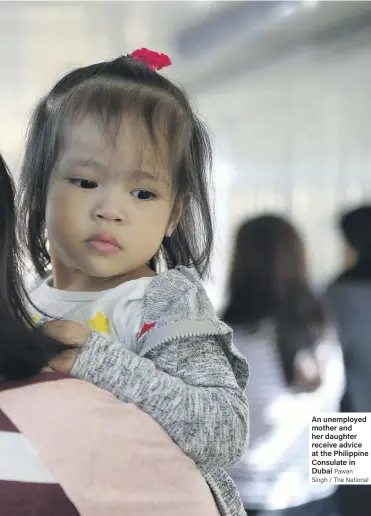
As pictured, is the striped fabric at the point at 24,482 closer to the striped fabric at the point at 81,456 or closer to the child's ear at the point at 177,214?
the striped fabric at the point at 81,456

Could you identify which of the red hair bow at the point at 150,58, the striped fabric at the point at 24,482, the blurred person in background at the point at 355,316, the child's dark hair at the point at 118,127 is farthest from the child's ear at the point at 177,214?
the striped fabric at the point at 24,482

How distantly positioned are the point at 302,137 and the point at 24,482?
2.68 ft

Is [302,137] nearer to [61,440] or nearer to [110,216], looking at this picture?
[110,216]

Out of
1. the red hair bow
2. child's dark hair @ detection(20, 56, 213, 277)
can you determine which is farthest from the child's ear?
the red hair bow

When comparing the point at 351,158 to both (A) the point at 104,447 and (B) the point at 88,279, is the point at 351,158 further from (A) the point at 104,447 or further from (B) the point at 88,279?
(A) the point at 104,447

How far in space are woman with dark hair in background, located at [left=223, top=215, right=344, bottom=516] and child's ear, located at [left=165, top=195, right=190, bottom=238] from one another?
0.19 metres

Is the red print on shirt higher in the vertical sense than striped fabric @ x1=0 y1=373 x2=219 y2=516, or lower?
higher

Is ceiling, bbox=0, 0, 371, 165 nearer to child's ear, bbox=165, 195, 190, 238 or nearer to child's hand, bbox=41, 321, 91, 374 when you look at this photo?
child's ear, bbox=165, 195, 190, 238

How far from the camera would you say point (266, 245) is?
117cm

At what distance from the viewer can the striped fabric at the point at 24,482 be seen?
62 cm

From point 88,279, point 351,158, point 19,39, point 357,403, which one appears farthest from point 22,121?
point 357,403

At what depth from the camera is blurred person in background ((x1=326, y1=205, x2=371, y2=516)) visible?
1.17 m

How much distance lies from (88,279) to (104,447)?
0.36 metres

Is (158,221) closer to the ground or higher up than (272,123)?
closer to the ground
